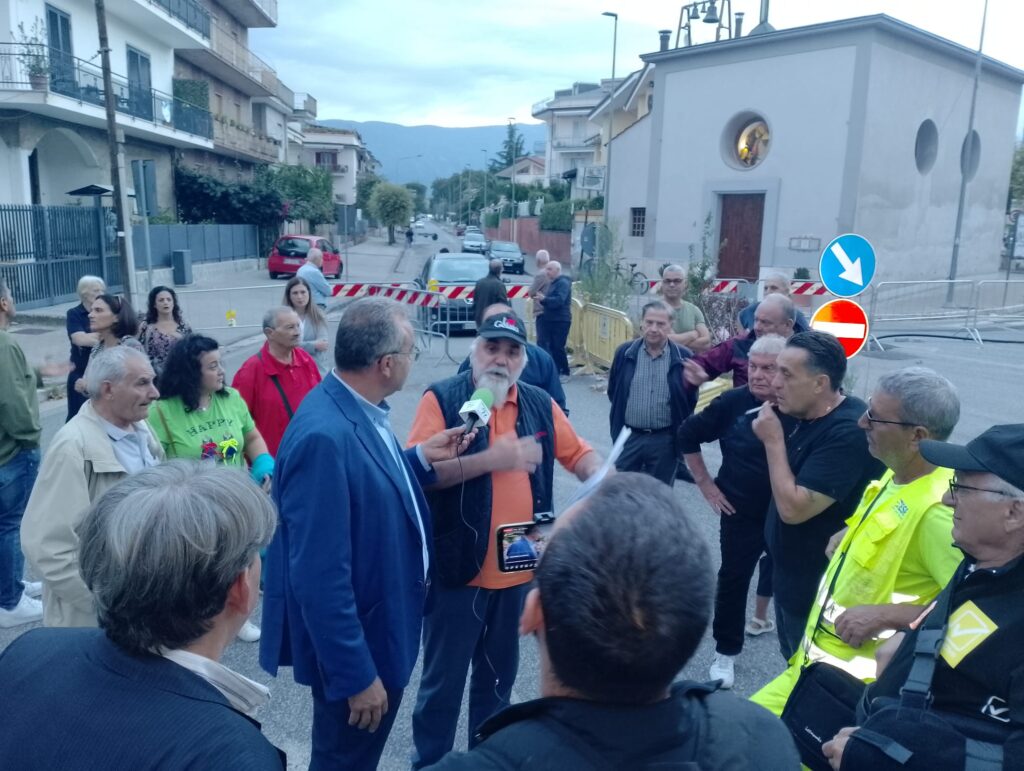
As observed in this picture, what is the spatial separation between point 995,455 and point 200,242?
3144 cm

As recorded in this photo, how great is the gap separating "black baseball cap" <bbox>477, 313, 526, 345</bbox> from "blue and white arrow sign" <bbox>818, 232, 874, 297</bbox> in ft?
16.0

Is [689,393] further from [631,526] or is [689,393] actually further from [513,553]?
[631,526]

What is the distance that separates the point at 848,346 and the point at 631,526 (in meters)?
6.92

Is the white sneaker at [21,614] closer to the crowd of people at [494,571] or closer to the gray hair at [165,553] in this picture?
Result: the crowd of people at [494,571]

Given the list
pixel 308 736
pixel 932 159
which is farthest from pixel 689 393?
pixel 932 159

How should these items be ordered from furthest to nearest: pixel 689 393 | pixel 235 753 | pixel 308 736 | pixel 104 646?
pixel 689 393 < pixel 308 736 < pixel 104 646 < pixel 235 753

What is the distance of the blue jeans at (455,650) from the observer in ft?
10.4

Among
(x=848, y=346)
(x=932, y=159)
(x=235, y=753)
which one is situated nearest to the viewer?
(x=235, y=753)

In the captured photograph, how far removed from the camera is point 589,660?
4.21ft

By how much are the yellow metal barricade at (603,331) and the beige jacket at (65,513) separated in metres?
8.97

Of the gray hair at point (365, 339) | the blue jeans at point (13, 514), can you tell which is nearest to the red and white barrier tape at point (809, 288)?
the blue jeans at point (13, 514)

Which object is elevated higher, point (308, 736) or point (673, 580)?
point (673, 580)

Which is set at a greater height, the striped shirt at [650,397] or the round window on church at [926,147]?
the round window on church at [926,147]

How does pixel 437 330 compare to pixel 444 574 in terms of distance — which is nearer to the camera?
pixel 444 574
